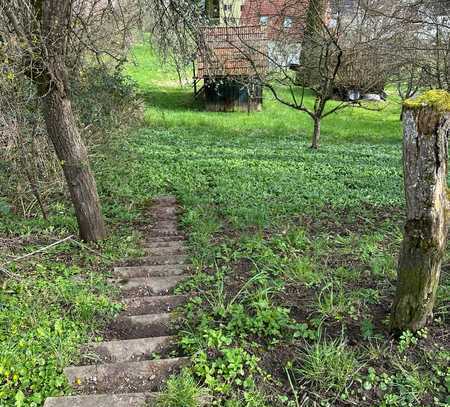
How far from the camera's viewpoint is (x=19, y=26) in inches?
158

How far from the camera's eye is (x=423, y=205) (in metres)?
2.82

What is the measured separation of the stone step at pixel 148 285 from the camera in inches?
162

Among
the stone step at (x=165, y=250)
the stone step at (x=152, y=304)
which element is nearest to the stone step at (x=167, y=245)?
the stone step at (x=165, y=250)

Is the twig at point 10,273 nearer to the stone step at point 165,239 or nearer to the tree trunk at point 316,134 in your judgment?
the stone step at point 165,239

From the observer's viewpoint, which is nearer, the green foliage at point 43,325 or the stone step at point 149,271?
the green foliage at point 43,325

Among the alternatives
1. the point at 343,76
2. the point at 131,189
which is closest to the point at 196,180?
the point at 131,189

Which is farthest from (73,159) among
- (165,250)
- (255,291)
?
(255,291)

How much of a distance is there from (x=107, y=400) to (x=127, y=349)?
558mm

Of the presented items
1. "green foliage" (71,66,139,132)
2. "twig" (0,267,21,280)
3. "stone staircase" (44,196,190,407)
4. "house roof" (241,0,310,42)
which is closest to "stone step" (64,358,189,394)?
"stone staircase" (44,196,190,407)

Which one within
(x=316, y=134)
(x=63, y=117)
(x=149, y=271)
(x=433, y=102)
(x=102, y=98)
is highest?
(x=102, y=98)

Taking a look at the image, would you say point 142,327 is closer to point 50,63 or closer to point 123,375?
point 123,375

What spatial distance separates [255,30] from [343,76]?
3.48 meters

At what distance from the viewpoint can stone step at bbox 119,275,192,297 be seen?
4106 mm

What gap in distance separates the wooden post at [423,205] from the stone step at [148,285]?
2067 millimetres
